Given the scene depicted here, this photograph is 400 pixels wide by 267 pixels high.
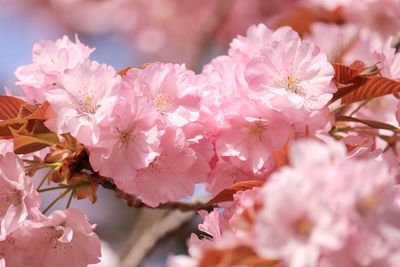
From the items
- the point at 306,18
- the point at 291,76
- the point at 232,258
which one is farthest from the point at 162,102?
the point at 306,18

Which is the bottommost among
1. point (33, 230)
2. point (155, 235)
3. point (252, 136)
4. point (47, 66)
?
point (155, 235)

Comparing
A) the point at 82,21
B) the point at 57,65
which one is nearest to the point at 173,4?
the point at 82,21

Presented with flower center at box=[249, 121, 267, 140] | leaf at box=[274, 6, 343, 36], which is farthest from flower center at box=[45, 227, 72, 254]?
leaf at box=[274, 6, 343, 36]

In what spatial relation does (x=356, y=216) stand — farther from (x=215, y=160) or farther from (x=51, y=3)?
(x=51, y=3)

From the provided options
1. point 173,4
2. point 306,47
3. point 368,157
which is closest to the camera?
point 368,157

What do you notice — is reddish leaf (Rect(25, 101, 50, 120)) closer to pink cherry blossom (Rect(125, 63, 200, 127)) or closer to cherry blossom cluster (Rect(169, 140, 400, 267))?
pink cherry blossom (Rect(125, 63, 200, 127))

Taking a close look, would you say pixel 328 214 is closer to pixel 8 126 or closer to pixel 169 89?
pixel 169 89

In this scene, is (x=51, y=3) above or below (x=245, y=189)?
below

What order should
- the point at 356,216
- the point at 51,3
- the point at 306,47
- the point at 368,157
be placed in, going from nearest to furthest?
the point at 356,216, the point at 368,157, the point at 306,47, the point at 51,3
